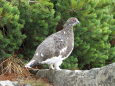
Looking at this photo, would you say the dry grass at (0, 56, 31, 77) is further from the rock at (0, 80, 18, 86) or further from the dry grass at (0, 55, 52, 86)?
the rock at (0, 80, 18, 86)

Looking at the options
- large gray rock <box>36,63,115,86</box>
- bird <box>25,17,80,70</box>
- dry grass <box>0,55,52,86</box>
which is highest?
bird <box>25,17,80,70</box>

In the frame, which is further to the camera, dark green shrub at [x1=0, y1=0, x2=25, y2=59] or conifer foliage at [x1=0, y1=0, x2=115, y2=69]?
A: conifer foliage at [x1=0, y1=0, x2=115, y2=69]

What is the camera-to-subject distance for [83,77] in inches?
222

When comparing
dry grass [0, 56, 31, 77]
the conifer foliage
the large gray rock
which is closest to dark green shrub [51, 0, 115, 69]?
the conifer foliage

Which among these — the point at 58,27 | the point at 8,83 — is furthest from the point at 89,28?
the point at 8,83

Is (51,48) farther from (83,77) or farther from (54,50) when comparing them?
(83,77)

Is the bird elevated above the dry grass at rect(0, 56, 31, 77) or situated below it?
above

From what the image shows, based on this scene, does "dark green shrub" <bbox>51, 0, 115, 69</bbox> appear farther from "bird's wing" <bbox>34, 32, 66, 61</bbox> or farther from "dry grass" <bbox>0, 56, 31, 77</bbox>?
"bird's wing" <bbox>34, 32, 66, 61</bbox>

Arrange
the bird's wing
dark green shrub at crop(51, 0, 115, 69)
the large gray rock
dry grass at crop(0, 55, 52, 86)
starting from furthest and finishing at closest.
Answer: dark green shrub at crop(51, 0, 115, 69), dry grass at crop(0, 55, 52, 86), the bird's wing, the large gray rock

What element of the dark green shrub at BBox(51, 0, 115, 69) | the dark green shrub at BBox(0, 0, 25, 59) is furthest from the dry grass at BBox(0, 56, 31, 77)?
the dark green shrub at BBox(51, 0, 115, 69)

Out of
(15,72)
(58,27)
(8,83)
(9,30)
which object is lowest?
(15,72)

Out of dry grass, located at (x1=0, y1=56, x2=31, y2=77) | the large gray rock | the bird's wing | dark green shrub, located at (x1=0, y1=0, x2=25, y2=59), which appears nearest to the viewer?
the large gray rock

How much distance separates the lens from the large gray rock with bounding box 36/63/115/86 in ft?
17.0

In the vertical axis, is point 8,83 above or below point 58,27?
below
